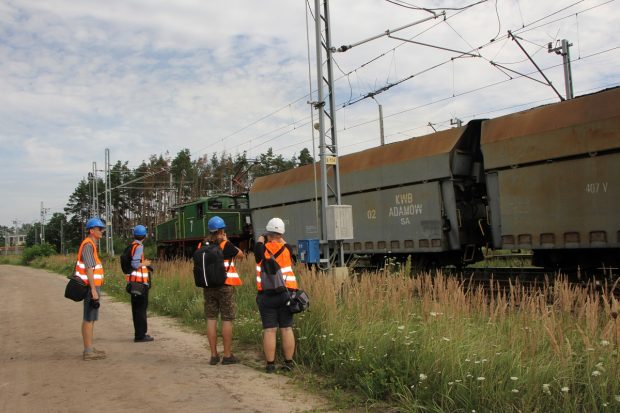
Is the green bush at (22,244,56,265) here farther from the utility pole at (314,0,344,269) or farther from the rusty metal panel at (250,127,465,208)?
the utility pole at (314,0,344,269)

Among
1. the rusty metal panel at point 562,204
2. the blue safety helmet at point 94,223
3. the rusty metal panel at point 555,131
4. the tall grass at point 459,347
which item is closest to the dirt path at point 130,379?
the tall grass at point 459,347

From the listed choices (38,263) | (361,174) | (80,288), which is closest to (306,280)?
(80,288)

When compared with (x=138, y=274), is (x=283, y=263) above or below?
above

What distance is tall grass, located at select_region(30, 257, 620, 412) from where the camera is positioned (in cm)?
395

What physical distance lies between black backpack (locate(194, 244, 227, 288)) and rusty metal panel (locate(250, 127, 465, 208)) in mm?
6174

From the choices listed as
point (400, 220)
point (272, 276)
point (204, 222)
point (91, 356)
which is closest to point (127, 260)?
point (91, 356)

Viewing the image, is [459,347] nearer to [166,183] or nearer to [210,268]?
[210,268]

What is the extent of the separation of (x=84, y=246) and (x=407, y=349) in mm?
4470

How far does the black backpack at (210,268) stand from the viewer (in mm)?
6262

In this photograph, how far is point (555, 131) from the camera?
9.74 meters

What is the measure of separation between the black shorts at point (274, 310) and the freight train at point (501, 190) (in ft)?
16.3

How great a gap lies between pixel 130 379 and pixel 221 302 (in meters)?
1.34

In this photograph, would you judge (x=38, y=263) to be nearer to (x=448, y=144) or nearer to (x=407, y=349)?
(x=448, y=144)

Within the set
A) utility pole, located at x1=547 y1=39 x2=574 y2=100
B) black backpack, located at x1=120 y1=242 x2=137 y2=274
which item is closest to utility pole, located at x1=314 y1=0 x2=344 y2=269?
black backpack, located at x1=120 y1=242 x2=137 y2=274
